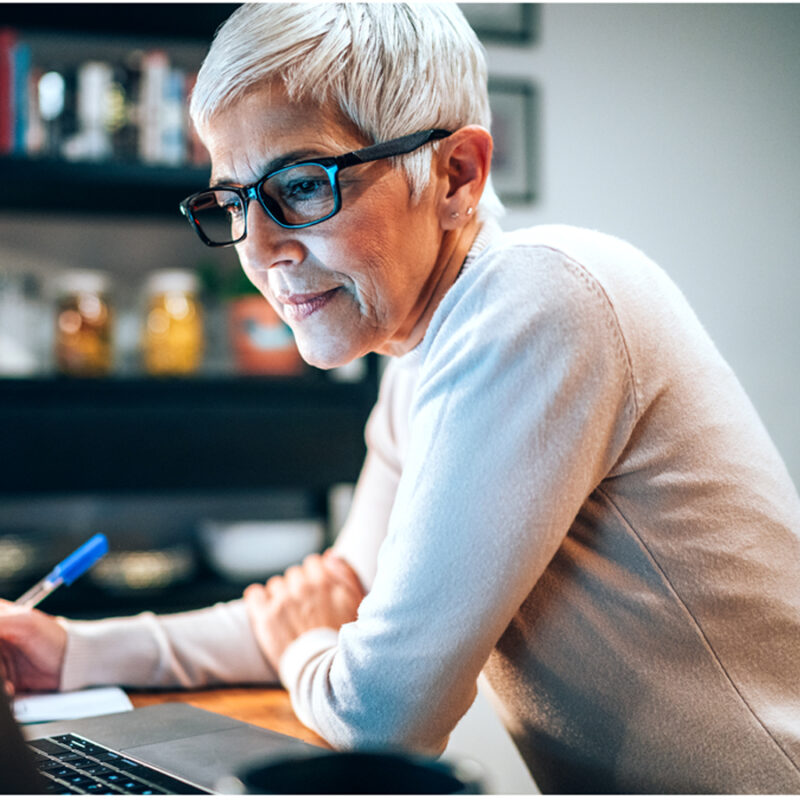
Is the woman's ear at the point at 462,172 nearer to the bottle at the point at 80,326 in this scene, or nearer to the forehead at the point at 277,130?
the forehead at the point at 277,130

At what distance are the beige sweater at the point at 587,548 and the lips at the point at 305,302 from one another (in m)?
0.16

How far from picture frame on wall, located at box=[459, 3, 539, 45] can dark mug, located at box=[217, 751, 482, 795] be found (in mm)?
2356

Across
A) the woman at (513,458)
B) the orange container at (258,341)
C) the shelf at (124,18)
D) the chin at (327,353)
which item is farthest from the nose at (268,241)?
the shelf at (124,18)

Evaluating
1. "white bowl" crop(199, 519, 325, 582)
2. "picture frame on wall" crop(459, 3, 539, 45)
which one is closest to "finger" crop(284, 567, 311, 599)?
"white bowl" crop(199, 519, 325, 582)

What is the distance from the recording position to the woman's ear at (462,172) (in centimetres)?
88

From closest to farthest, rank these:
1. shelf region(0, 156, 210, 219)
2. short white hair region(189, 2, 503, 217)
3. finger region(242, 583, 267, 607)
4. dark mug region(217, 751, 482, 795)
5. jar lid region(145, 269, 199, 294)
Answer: dark mug region(217, 751, 482, 795), short white hair region(189, 2, 503, 217), finger region(242, 583, 267, 607), shelf region(0, 156, 210, 219), jar lid region(145, 269, 199, 294)

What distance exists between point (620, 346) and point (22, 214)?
213 centimetres

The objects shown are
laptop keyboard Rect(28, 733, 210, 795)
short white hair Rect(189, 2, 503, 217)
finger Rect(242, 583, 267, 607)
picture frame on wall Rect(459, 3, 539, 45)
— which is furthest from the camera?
picture frame on wall Rect(459, 3, 539, 45)

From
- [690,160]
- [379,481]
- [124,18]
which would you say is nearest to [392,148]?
[379,481]

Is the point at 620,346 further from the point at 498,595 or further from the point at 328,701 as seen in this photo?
the point at 328,701

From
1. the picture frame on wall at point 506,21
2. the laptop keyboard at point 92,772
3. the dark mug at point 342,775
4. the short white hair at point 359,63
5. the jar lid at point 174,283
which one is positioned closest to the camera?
the dark mug at point 342,775

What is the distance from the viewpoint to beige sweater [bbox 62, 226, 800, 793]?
65cm

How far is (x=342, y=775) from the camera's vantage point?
42 cm

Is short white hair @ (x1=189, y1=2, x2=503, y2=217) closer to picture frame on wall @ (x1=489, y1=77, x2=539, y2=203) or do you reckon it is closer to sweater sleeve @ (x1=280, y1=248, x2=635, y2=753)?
sweater sleeve @ (x1=280, y1=248, x2=635, y2=753)
